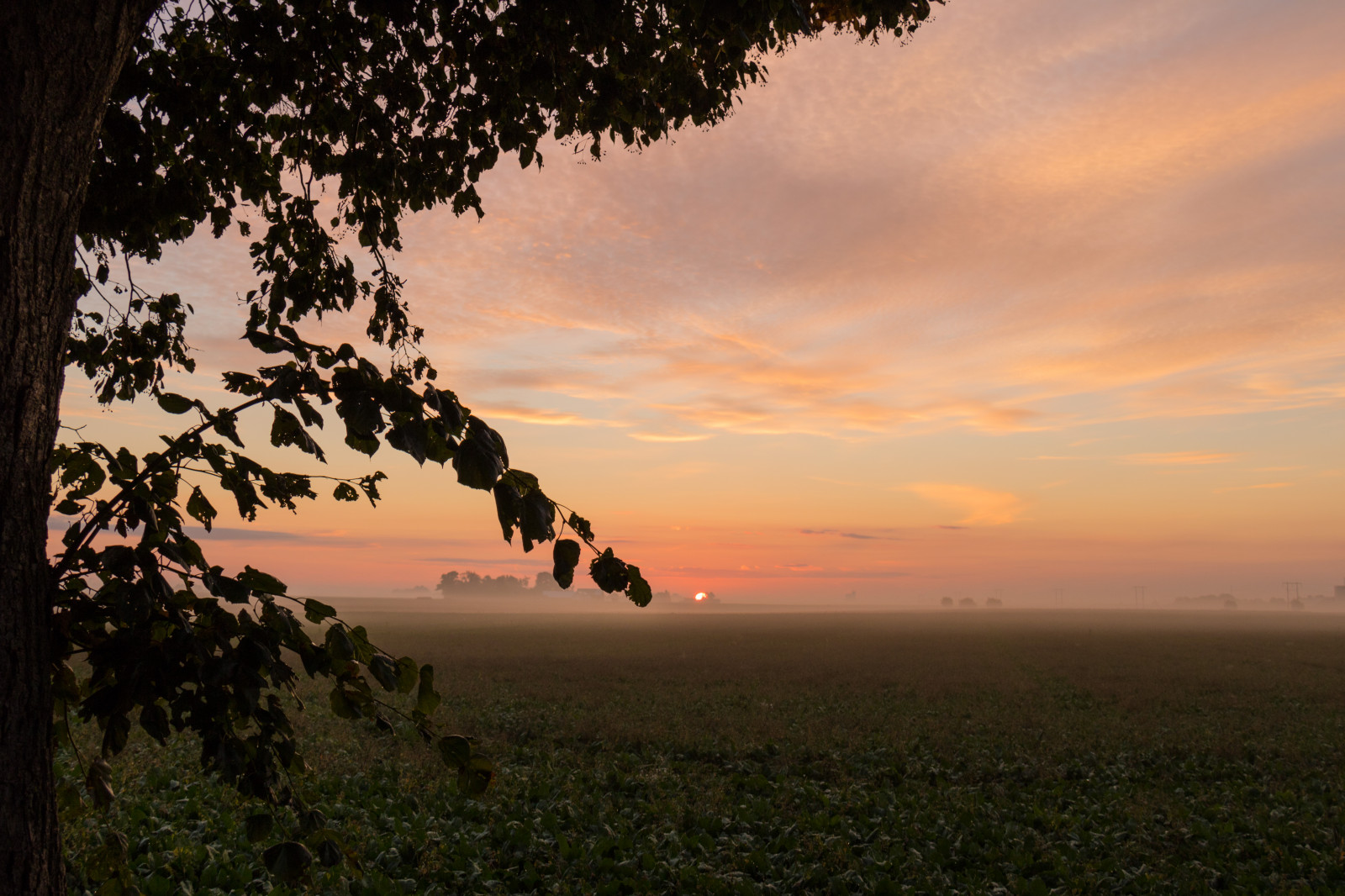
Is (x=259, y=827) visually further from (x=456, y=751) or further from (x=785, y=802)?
(x=785, y=802)

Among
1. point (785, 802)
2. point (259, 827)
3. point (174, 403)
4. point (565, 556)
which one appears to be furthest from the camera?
point (785, 802)

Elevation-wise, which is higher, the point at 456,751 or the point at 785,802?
the point at 456,751

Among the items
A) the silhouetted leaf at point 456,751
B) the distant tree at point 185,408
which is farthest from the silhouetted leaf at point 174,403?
the silhouetted leaf at point 456,751

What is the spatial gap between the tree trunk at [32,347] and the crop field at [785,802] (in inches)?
32.3

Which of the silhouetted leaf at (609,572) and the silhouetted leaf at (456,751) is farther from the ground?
the silhouetted leaf at (609,572)

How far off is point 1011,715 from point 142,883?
20261mm

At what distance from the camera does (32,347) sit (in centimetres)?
220

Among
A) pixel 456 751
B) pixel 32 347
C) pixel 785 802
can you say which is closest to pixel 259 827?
pixel 456 751

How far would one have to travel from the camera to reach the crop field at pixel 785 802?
349 inches

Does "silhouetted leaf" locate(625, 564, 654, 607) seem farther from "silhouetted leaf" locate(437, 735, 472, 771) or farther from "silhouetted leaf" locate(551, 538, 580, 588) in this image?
"silhouetted leaf" locate(437, 735, 472, 771)

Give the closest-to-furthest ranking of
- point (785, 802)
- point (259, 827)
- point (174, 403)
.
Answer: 1. point (174, 403)
2. point (259, 827)
3. point (785, 802)

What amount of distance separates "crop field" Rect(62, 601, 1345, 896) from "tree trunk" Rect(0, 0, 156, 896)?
0.82 metres

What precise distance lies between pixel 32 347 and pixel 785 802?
12309mm

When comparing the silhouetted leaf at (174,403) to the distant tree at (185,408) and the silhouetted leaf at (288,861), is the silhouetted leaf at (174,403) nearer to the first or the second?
the distant tree at (185,408)
